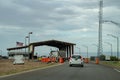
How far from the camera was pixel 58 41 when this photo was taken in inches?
4592

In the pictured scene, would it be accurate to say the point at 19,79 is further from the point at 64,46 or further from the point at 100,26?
the point at 64,46

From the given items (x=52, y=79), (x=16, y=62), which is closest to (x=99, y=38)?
(x=16, y=62)

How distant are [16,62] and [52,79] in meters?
32.2

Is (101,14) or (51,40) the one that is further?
(51,40)

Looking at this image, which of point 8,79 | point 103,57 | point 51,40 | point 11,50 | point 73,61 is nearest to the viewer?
point 8,79

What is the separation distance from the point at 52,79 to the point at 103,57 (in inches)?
4202

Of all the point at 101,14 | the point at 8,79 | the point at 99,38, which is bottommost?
the point at 8,79

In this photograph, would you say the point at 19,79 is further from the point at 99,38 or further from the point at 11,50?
the point at 11,50

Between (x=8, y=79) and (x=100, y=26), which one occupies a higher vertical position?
(x=100, y=26)

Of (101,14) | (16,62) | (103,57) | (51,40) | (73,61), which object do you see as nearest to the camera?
(73,61)

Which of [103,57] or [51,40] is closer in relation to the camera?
[51,40]

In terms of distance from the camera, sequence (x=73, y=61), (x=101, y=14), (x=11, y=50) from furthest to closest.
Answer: (x=11, y=50) → (x=101, y=14) → (x=73, y=61)

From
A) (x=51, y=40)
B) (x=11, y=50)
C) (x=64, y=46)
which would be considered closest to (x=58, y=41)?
(x=51, y=40)

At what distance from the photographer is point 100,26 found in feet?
306
